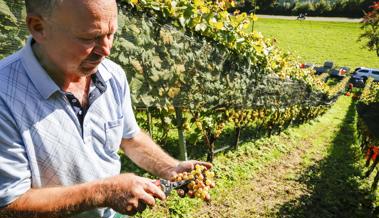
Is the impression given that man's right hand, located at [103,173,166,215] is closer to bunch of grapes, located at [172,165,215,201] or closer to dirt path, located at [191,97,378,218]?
bunch of grapes, located at [172,165,215,201]

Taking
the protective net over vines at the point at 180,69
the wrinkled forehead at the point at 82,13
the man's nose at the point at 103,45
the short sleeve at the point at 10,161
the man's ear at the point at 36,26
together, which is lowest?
the protective net over vines at the point at 180,69

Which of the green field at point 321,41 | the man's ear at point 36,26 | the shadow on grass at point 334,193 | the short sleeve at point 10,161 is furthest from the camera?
the green field at point 321,41

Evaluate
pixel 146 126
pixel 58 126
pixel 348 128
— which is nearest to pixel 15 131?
pixel 58 126


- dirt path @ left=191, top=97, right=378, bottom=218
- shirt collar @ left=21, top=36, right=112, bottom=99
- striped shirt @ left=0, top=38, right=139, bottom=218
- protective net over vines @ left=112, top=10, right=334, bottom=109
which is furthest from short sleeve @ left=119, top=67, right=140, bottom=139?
dirt path @ left=191, top=97, right=378, bottom=218

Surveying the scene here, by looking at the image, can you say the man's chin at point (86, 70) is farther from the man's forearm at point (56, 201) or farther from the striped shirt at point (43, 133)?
the man's forearm at point (56, 201)

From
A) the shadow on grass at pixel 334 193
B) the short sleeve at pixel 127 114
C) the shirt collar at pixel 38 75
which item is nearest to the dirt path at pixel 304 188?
the shadow on grass at pixel 334 193

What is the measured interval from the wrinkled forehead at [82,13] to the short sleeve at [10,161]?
435 millimetres

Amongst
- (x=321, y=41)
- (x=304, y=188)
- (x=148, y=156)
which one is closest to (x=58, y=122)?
(x=148, y=156)

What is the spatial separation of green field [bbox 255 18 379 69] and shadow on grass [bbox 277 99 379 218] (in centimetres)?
2371

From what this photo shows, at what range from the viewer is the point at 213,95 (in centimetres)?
612

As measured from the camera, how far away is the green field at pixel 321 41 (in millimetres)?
38188

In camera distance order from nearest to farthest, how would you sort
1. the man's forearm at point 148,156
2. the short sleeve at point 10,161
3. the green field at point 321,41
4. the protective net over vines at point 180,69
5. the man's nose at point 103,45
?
the short sleeve at point 10,161 < the man's nose at point 103,45 < the man's forearm at point 148,156 < the protective net over vines at point 180,69 < the green field at point 321,41

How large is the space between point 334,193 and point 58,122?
274 inches

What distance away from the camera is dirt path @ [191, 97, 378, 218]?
19.9 ft
